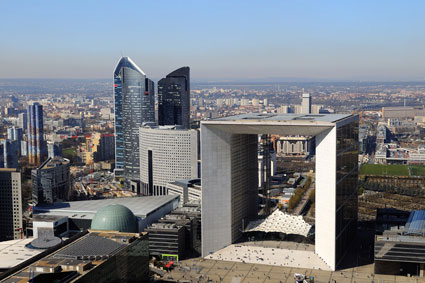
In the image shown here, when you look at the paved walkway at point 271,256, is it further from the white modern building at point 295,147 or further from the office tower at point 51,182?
the white modern building at point 295,147

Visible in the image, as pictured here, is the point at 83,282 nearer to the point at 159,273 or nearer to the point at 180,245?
the point at 159,273

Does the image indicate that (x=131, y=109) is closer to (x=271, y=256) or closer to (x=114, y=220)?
(x=114, y=220)

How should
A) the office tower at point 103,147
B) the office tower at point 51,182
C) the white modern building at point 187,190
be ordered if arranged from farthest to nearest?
the office tower at point 103,147 < the office tower at point 51,182 < the white modern building at point 187,190

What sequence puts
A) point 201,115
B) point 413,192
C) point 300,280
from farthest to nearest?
1. point 201,115
2. point 413,192
3. point 300,280

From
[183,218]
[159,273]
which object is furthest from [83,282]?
[183,218]

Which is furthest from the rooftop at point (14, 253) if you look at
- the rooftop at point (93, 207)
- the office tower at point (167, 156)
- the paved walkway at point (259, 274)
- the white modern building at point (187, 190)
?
the office tower at point (167, 156)
